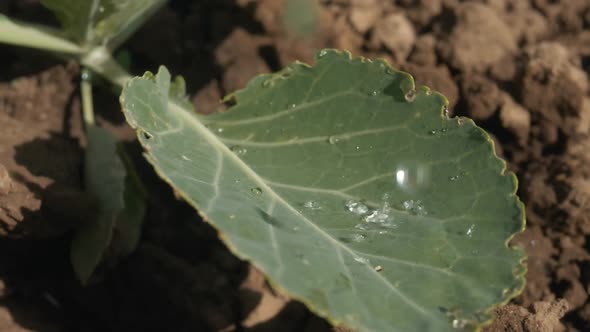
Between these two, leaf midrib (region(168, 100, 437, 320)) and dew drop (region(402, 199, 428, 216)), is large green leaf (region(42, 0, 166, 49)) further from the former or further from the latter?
dew drop (region(402, 199, 428, 216))

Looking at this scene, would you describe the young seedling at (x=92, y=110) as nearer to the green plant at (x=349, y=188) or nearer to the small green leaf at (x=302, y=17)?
the green plant at (x=349, y=188)

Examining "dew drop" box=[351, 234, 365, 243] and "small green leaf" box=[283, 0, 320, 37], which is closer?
"dew drop" box=[351, 234, 365, 243]

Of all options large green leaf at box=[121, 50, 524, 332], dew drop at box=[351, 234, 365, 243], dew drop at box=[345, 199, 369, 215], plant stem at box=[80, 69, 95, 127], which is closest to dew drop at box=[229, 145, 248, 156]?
large green leaf at box=[121, 50, 524, 332]

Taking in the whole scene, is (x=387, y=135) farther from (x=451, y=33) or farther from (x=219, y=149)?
(x=451, y=33)

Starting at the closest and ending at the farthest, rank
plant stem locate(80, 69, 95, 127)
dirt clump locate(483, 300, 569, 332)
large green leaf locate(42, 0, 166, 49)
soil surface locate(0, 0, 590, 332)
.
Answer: dirt clump locate(483, 300, 569, 332) < soil surface locate(0, 0, 590, 332) < large green leaf locate(42, 0, 166, 49) < plant stem locate(80, 69, 95, 127)

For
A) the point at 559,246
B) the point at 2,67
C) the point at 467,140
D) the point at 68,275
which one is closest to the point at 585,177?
the point at 559,246

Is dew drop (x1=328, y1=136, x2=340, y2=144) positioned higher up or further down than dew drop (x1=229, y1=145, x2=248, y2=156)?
further down
